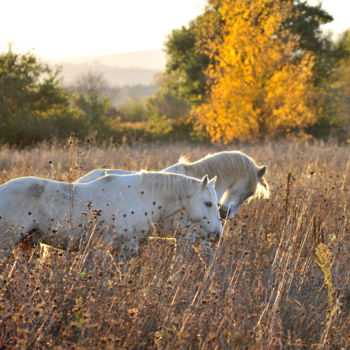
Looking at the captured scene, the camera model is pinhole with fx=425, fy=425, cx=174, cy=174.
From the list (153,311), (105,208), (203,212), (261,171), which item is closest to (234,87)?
(261,171)

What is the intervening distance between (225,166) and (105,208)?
2368 millimetres

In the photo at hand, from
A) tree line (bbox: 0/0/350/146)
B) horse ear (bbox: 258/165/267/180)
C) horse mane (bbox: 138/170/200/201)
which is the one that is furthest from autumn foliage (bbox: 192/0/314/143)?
horse mane (bbox: 138/170/200/201)

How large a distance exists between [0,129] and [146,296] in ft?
62.2

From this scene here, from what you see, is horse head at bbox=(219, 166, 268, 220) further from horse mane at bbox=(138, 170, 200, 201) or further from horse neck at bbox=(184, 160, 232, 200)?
horse mane at bbox=(138, 170, 200, 201)

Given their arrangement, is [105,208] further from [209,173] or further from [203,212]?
[209,173]

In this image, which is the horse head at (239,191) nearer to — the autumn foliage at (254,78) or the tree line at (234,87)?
the tree line at (234,87)

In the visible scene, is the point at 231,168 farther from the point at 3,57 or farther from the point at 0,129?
the point at 3,57

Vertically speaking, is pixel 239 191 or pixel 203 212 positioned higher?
pixel 203 212

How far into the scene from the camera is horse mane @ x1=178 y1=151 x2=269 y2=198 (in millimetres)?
5906

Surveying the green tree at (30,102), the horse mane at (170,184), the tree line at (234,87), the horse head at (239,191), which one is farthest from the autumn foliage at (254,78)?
the horse mane at (170,184)

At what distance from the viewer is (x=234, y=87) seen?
18812 mm

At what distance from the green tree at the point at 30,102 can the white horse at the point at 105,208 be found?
16.5 metres

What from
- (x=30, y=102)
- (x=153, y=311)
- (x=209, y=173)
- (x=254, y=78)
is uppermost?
(x=254, y=78)

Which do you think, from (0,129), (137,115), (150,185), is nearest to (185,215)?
(150,185)
